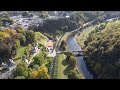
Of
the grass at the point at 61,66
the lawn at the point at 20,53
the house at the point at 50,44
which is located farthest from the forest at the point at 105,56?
the lawn at the point at 20,53

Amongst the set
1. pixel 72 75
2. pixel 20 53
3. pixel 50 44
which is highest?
pixel 50 44

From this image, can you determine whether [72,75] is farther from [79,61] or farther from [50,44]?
[50,44]

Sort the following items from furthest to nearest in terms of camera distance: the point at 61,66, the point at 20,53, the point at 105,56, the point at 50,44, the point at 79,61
Result: the point at 50,44
the point at 20,53
the point at 79,61
the point at 61,66
the point at 105,56

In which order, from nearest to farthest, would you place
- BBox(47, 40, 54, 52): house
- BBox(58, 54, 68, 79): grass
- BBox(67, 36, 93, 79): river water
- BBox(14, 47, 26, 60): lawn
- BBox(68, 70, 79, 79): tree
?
1. BBox(68, 70, 79, 79): tree
2. BBox(58, 54, 68, 79): grass
3. BBox(67, 36, 93, 79): river water
4. BBox(14, 47, 26, 60): lawn
5. BBox(47, 40, 54, 52): house

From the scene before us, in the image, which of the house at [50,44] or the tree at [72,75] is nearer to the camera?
the tree at [72,75]

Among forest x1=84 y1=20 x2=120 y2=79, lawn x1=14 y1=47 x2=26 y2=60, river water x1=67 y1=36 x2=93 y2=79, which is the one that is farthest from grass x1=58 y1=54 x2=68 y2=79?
lawn x1=14 y1=47 x2=26 y2=60

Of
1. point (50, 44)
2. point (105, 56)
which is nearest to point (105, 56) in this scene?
point (105, 56)

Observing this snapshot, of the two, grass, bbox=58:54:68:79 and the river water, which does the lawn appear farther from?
the river water

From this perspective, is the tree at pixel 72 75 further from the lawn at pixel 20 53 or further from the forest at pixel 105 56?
the lawn at pixel 20 53
